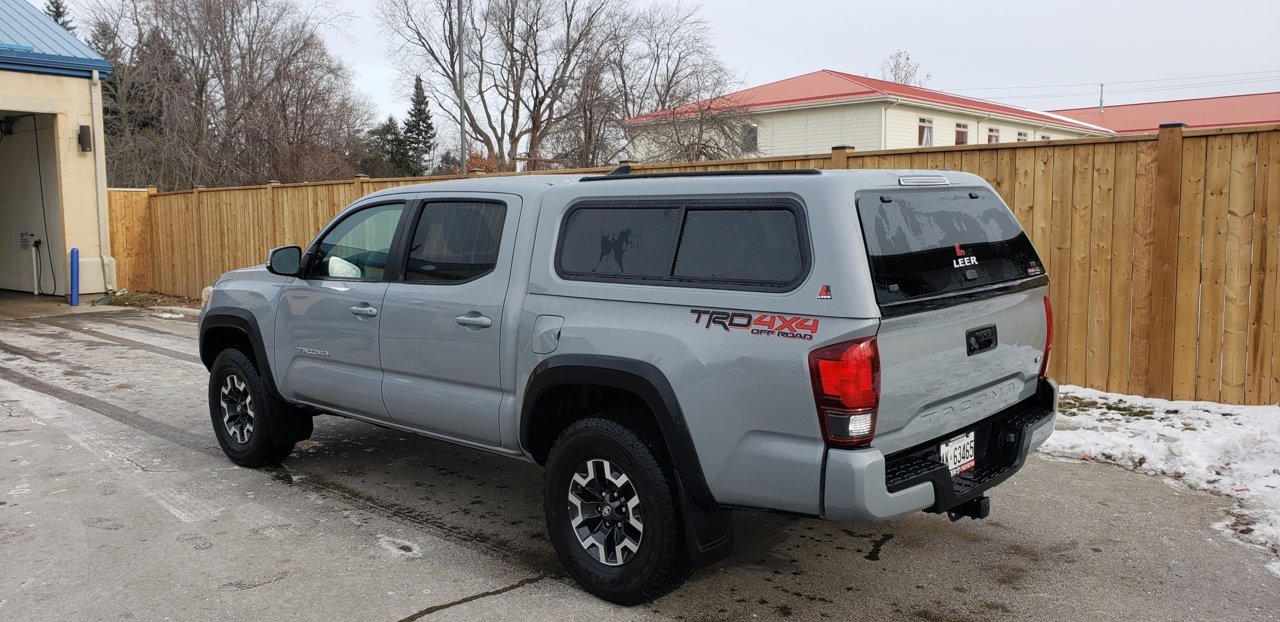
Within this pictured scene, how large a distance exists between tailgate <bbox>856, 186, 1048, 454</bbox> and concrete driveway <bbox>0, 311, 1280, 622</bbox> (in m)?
0.90

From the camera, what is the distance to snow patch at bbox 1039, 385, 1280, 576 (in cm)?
524

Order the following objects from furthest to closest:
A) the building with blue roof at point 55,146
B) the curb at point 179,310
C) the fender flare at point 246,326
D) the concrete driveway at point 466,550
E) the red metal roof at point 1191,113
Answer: the red metal roof at point 1191,113 < the building with blue roof at point 55,146 < the curb at point 179,310 < the fender flare at point 246,326 < the concrete driveway at point 466,550

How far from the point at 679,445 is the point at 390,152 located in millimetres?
56187

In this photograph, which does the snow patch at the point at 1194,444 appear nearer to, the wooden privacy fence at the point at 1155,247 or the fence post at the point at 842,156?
the wooden privacy fence at the point at 1155,247

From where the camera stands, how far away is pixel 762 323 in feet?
11.6

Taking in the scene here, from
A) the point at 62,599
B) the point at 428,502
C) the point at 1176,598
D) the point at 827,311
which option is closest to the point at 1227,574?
the point at 1176,598

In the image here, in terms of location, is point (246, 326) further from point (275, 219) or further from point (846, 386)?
point (275, 219)

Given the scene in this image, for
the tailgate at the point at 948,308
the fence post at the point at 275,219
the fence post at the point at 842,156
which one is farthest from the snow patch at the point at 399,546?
the fence post at the point at 275,219

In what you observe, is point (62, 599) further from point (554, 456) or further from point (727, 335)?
point (727, 335)

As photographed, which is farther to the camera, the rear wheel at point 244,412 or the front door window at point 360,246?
the rear wheel at point 244,412

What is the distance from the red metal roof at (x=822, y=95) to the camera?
32281mm

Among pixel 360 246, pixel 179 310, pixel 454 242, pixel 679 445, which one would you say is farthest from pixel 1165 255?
pixel 179 310

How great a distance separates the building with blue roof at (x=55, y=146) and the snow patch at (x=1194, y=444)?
55.5 ft

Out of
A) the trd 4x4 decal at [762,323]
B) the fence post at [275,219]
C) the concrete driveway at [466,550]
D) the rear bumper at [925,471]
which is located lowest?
the concrete driveway at [466,550]
